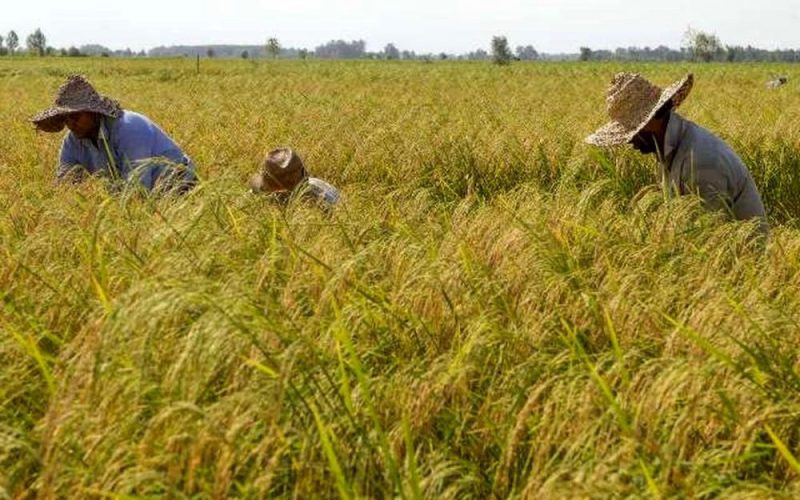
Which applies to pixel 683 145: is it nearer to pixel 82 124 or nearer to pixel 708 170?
pixel 708 170

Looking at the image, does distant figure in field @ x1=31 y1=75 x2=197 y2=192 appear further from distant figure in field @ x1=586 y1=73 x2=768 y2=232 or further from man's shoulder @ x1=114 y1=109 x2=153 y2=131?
distant figure in field @ x1=586 y1=73 x2=768 y2=232

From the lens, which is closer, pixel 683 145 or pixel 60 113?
pixel 683 145

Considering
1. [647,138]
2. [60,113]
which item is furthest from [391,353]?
[60,113]

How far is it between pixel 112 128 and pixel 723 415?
4.38 metres

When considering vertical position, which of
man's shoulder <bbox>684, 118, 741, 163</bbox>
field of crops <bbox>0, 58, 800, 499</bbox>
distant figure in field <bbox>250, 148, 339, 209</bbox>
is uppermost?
man's shoulder <bbox>684, 118, 741, 163</bbox>

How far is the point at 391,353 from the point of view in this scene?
2.61 metres

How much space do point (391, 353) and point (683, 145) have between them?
2494 mm

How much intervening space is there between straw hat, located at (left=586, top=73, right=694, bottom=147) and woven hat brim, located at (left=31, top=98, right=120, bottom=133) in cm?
314

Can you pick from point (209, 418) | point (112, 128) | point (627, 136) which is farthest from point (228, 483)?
point (112, 128)

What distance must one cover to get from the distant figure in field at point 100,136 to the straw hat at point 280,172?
0.48 m

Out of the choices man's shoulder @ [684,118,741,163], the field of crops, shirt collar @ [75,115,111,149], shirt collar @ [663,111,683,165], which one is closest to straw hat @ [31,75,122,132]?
shirt collar @ [75,115,111,149]

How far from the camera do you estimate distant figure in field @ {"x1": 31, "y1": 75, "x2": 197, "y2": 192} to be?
4.85m

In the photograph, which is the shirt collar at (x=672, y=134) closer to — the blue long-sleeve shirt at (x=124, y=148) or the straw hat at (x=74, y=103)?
the blue long-sleeve shirt at (x=124, y=148)

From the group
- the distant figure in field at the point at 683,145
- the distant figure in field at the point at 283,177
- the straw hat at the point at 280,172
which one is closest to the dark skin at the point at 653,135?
the distant figure in field at the point at 683,145
